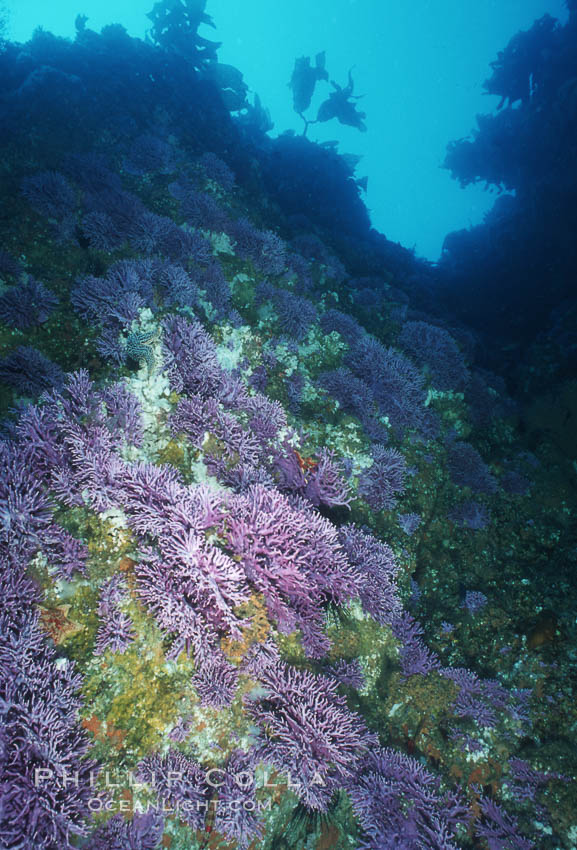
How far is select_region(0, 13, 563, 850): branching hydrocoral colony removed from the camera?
2.66 metres

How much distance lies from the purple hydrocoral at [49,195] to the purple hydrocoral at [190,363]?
2.72 metres

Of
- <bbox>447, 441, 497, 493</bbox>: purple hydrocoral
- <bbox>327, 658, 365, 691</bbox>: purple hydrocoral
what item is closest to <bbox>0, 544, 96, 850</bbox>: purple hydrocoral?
<bbox>327, 658, 365, 691</bbox>: purple hydrocoral

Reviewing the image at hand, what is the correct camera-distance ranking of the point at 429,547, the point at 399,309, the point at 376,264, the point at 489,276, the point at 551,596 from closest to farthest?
1. the point at 551,596
2. the point at 429,547
3. the point at 399,309
4. the point at 376,264
5. the point at 489,276

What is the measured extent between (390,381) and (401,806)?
16.0 ft

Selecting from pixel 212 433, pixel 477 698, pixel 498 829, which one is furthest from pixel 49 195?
pixel 498 829

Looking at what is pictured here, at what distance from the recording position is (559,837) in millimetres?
3463

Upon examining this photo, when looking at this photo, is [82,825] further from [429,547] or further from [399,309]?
[399,309]

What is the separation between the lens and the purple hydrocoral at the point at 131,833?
240 centimetres

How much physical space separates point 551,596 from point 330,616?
2.95m

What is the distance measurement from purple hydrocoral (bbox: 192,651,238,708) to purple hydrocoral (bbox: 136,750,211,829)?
0.39 meters

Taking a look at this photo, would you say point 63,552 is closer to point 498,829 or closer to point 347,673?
point 347,673

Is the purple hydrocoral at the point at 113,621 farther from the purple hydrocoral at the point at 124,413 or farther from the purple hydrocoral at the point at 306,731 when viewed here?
the purple hydrocoral at the point at 124,413

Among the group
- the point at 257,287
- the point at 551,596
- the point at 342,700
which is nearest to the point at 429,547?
the point at 551,596

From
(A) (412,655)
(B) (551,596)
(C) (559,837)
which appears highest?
(B) (551,596)
